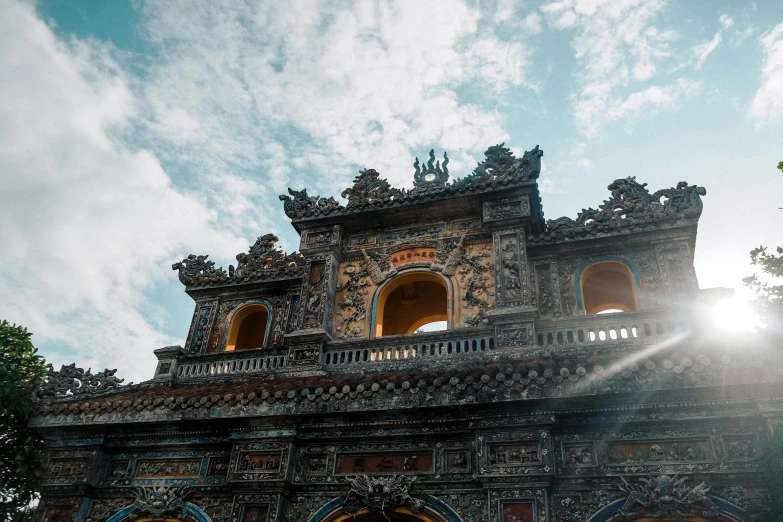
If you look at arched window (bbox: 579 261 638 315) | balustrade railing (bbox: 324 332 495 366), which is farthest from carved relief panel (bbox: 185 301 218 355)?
arched window (bbox: 579 261 638 315)

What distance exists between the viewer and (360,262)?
14.7 m

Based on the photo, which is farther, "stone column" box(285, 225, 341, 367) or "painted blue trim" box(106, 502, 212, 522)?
"stone column" box(285, 225, 341, 367)

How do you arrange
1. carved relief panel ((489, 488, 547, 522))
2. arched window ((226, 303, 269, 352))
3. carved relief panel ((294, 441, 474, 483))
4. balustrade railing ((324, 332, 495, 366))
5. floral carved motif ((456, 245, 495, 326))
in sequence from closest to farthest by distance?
carved relief panel ((489, 488, 547, 522))
carved relief panel ((294, 441, 474, 483))
balustrade railing ((324, 332, 495, 366))
floral carved motif ((456, 245, 495, 326))
arched window ((226, 303, 269, 352))

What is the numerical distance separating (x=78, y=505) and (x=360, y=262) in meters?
7.33

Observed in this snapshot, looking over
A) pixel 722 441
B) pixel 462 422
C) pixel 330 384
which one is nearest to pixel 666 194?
pixel 722 441

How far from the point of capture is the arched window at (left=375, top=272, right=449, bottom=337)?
14195 millimetres

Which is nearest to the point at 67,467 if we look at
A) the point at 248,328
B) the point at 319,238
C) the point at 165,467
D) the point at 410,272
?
the point at 165,467

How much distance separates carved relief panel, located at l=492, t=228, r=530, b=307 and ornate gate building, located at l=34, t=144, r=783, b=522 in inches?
1.4

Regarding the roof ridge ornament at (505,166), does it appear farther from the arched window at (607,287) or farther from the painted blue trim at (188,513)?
the painted blue trim at (188,513)

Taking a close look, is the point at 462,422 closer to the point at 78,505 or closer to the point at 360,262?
the point at 360,262

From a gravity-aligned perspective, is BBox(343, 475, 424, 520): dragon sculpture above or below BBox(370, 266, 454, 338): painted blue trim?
below

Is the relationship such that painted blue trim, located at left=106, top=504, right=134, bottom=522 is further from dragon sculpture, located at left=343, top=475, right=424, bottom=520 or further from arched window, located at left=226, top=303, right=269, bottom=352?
arched window, located at left=226, top=303, right=269, bottom=352

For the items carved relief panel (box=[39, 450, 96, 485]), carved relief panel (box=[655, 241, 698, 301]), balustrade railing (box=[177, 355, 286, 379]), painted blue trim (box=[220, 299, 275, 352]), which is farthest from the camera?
painted blue trim (box=[220, 299, 275, 352])

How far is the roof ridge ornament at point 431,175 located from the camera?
15.3 meters
